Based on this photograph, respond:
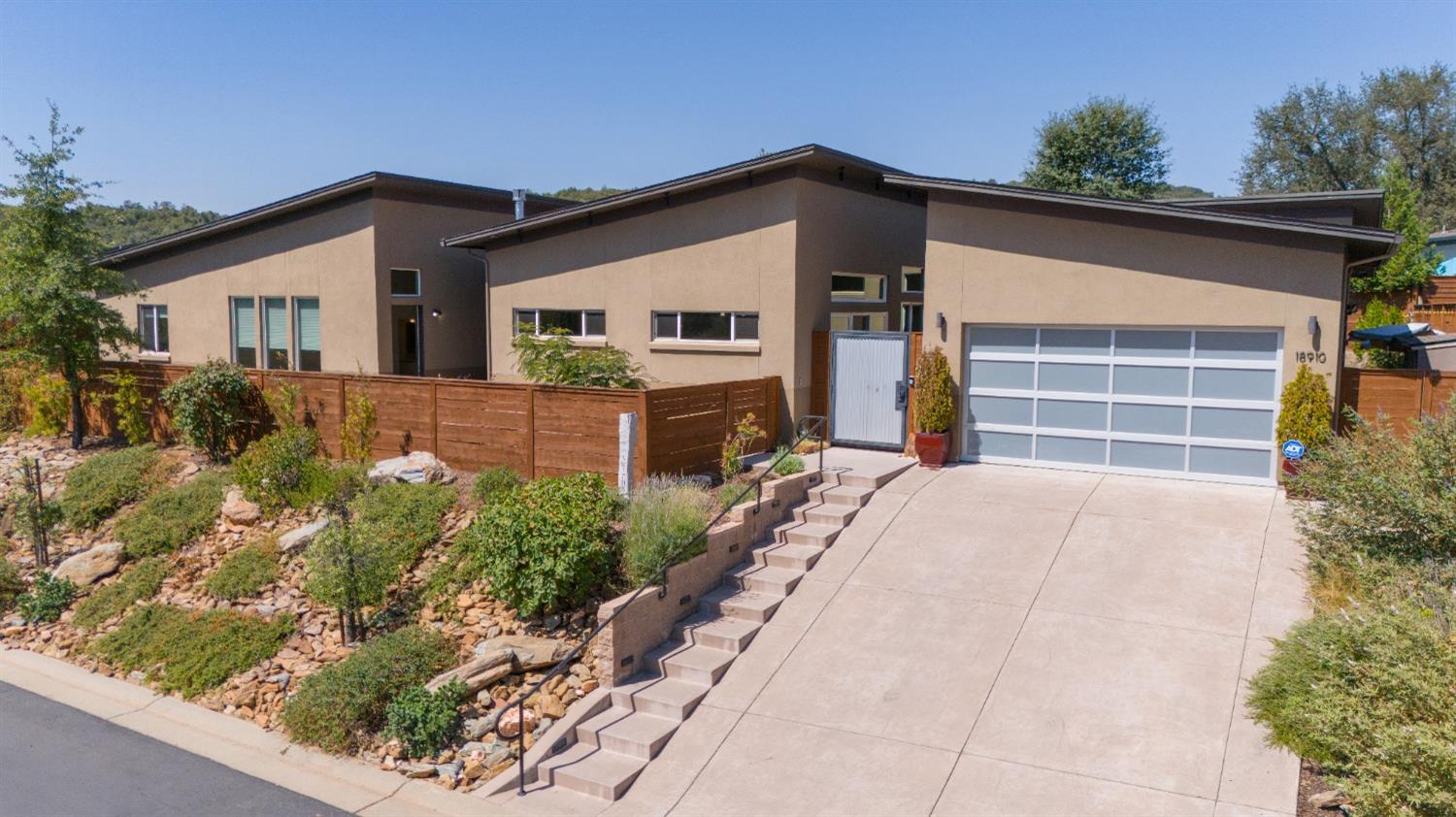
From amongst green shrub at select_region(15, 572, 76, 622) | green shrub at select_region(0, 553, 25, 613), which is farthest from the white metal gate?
green shrub at select_region(0, 553, 25, 613)

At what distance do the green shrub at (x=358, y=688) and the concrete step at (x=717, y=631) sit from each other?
2529mm

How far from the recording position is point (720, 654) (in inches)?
405

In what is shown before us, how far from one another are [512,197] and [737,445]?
1102 centimetres

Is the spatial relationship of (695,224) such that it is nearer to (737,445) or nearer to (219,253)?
(737,445)

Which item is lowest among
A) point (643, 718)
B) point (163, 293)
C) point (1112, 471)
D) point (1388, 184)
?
point (643, 718)

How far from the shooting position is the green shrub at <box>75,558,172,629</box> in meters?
13.2

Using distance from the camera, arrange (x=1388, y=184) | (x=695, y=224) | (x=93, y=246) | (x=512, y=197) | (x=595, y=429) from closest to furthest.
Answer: (x=595, y=429), (x=695, y=224), (x=93, y=246), (x=512, y=197), (x=1388, y=184)

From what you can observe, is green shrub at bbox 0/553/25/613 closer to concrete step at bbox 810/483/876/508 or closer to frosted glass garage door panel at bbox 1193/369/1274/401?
concrete step at bbox 810/483/876/508

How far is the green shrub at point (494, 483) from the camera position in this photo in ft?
45.4

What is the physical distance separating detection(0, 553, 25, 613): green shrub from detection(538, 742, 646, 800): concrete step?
991 centimetres

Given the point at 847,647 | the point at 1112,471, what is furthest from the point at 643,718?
the point at 1112,471

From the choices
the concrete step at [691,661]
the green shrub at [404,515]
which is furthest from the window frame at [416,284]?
the concrete step at [691,661]

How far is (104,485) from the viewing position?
1697cm

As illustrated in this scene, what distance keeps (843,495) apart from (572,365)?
15.7 ft
